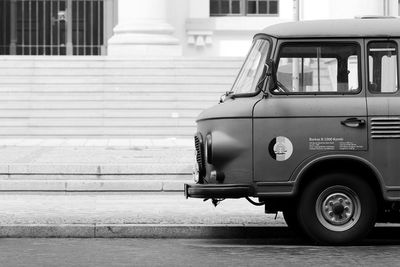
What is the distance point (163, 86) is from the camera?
3153 cm

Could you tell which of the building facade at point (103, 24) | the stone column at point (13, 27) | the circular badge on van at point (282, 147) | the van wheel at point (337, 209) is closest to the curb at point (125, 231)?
the van wheel at point (337, 209)

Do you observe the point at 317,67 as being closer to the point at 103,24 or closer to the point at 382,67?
the point at 382,67

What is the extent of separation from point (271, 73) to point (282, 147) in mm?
749

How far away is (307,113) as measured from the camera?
41.5 ft

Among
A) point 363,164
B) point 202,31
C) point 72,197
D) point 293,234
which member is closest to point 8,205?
point 72,197

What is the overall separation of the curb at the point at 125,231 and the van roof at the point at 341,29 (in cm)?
205

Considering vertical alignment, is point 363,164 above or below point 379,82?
below

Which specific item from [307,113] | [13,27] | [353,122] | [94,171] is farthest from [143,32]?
[353,122]

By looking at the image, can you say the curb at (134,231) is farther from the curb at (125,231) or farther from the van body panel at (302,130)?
the van body panel at (302,130)

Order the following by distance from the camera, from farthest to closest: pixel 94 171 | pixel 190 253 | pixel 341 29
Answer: pixel 94 171 → pixel 341 29 → pixel 190 253

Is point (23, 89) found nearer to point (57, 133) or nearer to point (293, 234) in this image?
point (57, 133)

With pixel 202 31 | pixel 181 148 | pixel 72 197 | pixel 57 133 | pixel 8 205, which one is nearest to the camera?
pixel 8 205

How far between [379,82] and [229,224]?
7.21ft

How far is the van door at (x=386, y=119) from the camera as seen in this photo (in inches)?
495
